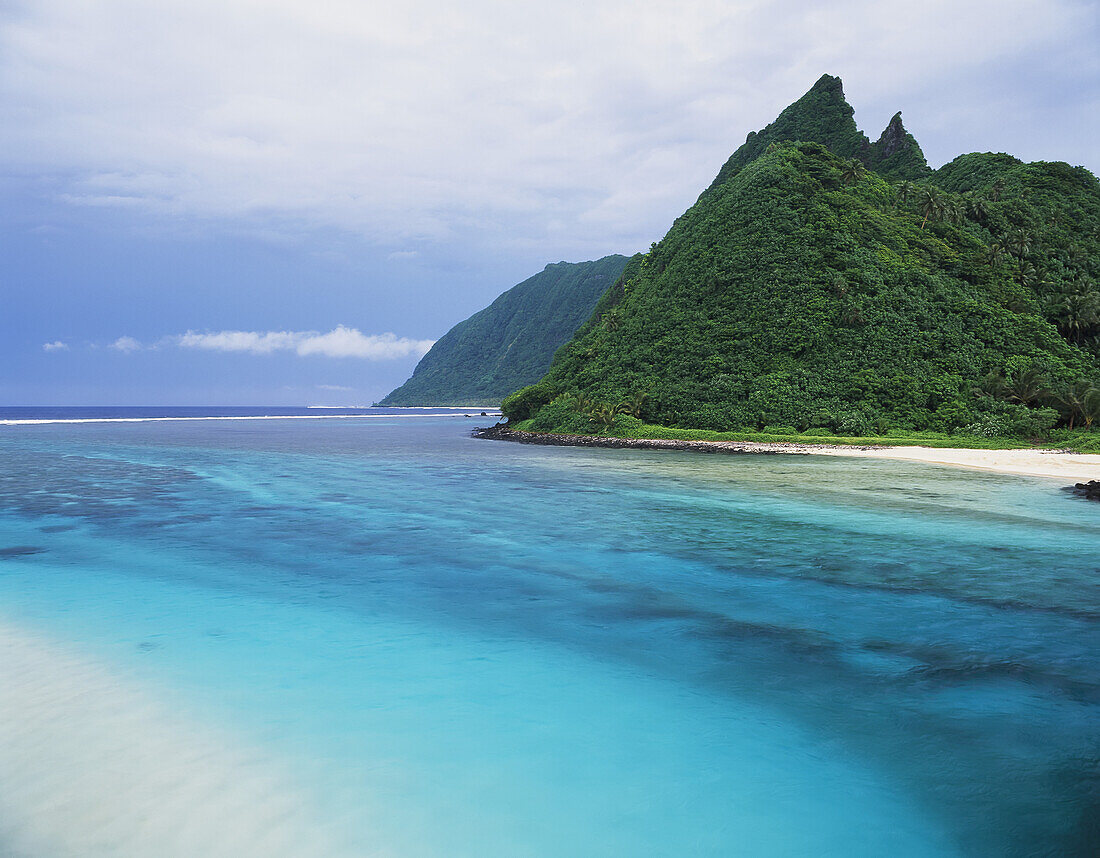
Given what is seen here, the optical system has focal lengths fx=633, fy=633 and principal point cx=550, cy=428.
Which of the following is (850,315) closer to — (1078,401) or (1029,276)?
(1078,401)

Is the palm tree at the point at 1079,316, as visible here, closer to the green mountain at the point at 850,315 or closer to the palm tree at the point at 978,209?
the green mountain at the point at 850,315

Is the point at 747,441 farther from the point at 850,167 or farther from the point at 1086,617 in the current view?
the point at 850,167

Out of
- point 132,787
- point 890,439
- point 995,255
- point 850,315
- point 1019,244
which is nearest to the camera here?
point 132,787

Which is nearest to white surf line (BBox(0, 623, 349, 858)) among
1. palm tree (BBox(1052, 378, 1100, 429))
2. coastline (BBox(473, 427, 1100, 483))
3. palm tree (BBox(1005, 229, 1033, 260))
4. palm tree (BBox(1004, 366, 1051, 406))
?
coastline (BBox(473, 427, 1100, 483))

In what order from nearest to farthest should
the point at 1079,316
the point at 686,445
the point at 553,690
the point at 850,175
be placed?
the point at 553,690
the point at 686,445
the point at 1079,316
the point at 850,175

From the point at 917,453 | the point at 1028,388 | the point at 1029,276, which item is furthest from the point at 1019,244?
the point at 917,453

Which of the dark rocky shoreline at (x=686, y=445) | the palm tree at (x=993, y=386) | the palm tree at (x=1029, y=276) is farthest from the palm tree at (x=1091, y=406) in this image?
the palm tree at (x=1029, y=276)

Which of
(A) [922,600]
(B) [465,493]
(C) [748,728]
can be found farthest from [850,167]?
(C) [748,728]
